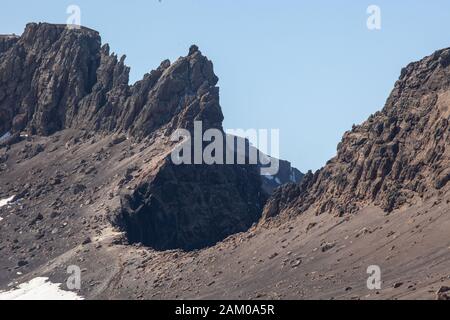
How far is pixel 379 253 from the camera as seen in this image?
18812cm

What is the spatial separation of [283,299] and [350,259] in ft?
49.6

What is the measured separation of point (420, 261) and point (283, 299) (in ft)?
64.6

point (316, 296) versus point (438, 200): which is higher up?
point (438, 200)

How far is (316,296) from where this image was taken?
179 metres
